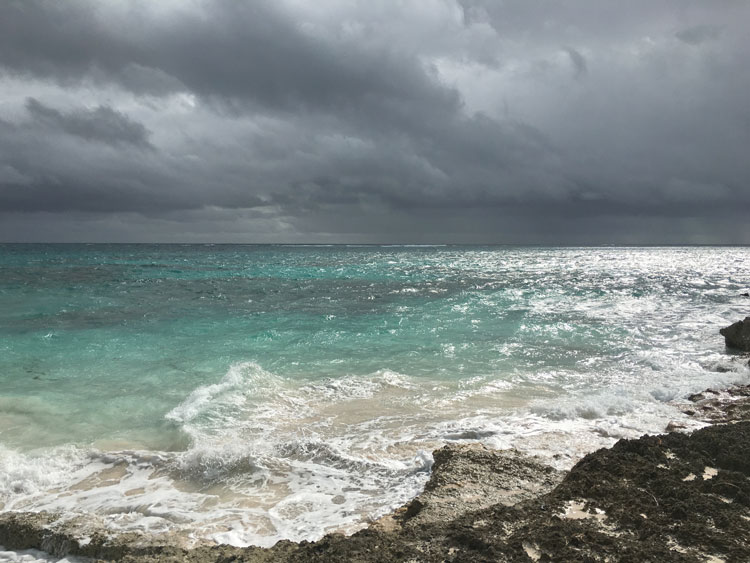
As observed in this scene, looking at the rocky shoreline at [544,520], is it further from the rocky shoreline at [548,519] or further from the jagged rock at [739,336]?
the jagged rock at [739,336]

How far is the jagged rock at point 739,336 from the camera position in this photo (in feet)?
45.2

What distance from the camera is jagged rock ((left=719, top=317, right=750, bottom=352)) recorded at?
1379 centimetres

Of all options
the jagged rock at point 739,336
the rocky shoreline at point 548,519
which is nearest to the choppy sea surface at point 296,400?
the rocky shoreline at point 548,519

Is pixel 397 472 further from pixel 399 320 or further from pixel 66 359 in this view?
pixel 399 320

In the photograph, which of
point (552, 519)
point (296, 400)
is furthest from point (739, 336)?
point (552, 519)

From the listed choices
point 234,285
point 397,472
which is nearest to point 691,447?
point 397,472

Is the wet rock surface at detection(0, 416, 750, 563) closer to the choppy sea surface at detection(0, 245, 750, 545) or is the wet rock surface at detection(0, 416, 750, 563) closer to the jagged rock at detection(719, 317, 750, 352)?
the choppy sea surface at detection(0, 245, 750, 545)

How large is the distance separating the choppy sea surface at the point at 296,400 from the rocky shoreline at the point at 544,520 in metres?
0.50

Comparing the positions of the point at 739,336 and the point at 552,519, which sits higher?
the point at 552,519

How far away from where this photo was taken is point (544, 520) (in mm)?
3705

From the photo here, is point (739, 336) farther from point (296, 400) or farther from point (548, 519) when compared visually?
point (548, 519)

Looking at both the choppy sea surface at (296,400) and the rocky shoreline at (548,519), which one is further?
the choppy sea surface at (296,400)

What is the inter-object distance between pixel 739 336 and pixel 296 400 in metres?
13.7

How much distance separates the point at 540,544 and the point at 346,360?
30.7ft
